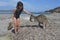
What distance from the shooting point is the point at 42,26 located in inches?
746

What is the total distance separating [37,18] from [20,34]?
14.9 ft

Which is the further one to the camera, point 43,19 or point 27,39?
point 43,19

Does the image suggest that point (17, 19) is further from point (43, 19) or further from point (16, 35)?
point (43, 19)

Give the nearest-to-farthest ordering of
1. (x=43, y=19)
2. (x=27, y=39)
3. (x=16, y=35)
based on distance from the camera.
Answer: (x=27, y=39)
(x=16, y=35)
(x=43, y=19)

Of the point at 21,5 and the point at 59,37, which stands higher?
the point at 21,5

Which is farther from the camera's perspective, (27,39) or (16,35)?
(16,35)

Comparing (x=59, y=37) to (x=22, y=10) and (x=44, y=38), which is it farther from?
(x=22, y=10)

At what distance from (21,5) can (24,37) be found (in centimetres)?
179

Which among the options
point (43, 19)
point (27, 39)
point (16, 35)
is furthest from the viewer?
point (43, 19)

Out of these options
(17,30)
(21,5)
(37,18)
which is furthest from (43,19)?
(21,5)

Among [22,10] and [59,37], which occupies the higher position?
[22,10]

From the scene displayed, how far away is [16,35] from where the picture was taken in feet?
47.6

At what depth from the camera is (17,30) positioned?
1512 centimetres

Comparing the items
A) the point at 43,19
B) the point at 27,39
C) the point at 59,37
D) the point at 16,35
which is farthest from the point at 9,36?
the point at 43,19
